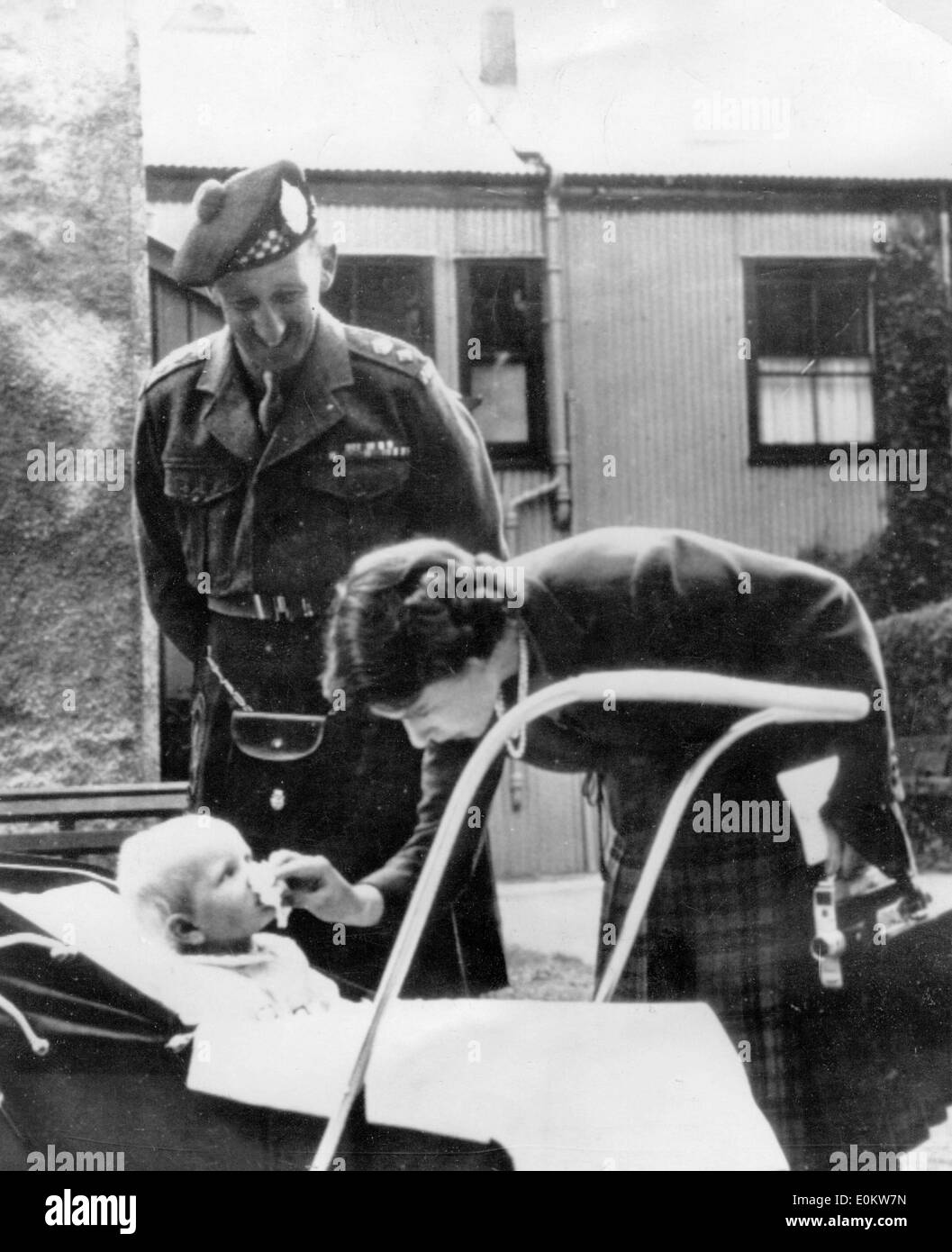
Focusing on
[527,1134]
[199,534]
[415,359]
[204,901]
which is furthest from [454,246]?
[527,1134]

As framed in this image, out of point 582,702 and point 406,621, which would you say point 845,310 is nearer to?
point 582,702

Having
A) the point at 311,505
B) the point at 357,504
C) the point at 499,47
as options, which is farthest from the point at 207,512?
the point at 499,47

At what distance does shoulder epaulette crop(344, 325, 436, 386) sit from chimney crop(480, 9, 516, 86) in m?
0.66

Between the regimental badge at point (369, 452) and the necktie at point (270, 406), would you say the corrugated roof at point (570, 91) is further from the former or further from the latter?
the regimental badge at point (369, 452)

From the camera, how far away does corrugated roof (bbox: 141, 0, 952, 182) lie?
2838 millimetres

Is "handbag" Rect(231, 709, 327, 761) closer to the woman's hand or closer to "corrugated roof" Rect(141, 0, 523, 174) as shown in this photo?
the woman's hand

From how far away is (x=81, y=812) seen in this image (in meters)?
2.90

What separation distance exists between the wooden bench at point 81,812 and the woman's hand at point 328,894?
0.33m

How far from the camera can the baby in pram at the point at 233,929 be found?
2740mm

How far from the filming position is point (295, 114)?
2.83m

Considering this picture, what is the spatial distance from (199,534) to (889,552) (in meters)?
1.60

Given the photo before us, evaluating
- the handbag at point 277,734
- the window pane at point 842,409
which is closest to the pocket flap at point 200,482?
the handbag at point 277,734

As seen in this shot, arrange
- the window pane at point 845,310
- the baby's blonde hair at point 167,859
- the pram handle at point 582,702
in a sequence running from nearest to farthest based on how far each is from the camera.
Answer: the pram handle at point 582,702 < the baby's blonde hair at point 167,859 < the window pane at point 845,310
